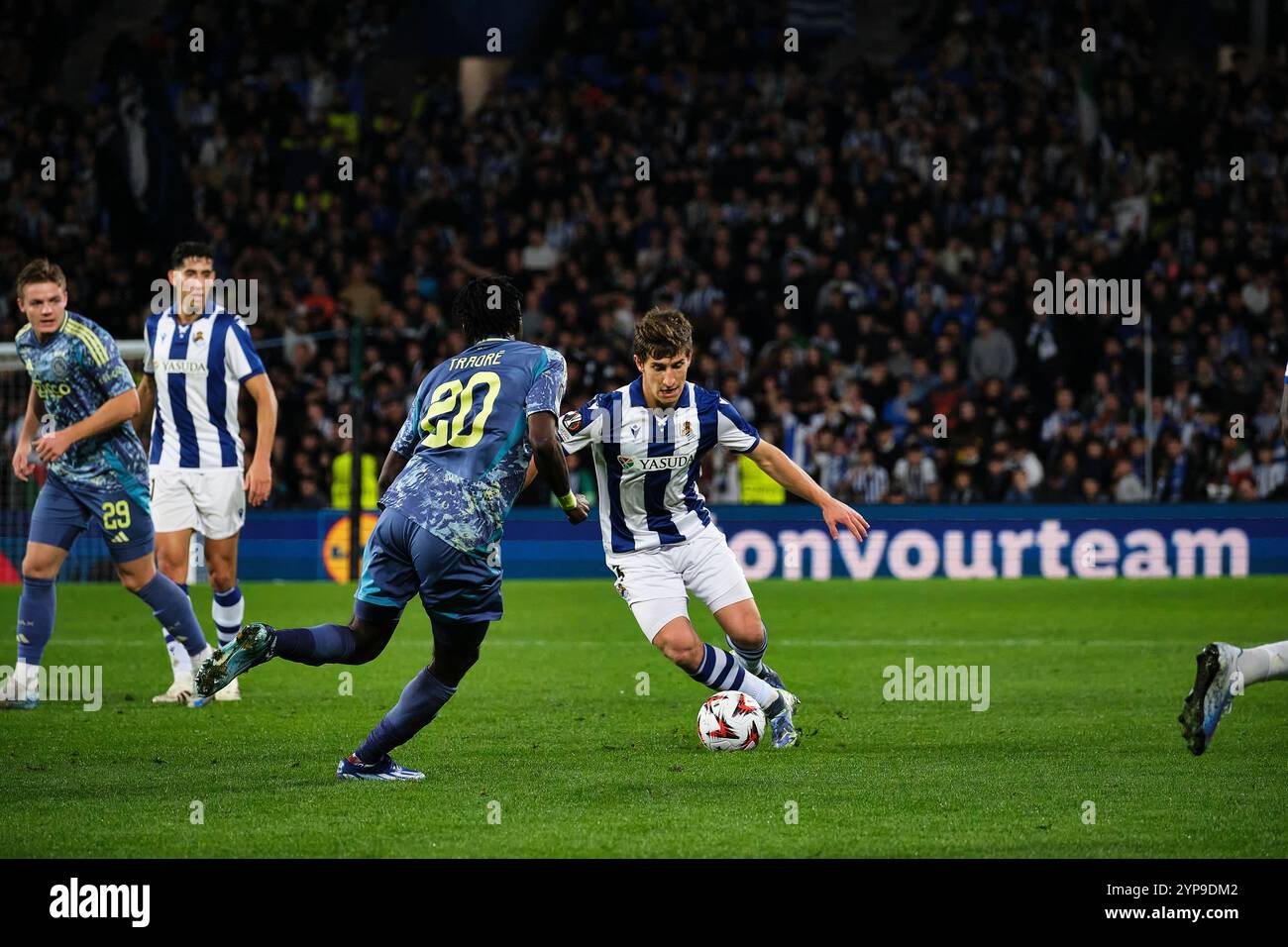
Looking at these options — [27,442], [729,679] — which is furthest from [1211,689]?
[27,442]

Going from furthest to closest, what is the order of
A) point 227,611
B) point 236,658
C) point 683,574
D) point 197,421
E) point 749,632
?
point 227,611
point 197,421
point 683,574
point 749,632
point 236,658

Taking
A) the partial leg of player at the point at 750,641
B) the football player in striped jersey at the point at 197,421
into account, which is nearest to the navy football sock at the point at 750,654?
the partial leg of player at the point at 750,641

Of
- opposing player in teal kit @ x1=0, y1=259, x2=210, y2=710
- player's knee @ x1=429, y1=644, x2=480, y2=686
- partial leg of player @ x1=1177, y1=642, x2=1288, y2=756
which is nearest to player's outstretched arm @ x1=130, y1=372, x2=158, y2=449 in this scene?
opposing player in teal kit @ x1=0, y1=259, x2=210, y2=710

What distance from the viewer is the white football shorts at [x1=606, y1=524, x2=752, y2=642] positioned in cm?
793

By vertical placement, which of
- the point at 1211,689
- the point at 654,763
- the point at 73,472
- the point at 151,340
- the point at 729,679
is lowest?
the point at 654,763

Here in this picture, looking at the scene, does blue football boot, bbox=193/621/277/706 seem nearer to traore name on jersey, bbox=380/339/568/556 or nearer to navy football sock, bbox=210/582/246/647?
traore name on jersey, bbox=380/339/568/556

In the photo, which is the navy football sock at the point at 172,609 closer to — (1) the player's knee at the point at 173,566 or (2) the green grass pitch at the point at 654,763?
(1) the player's knee at the point at 173,566

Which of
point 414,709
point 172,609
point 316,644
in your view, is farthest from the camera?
point 172,609

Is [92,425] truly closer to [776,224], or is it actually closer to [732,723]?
[732,723]

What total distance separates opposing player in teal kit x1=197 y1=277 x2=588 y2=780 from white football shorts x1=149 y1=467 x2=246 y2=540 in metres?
2.93

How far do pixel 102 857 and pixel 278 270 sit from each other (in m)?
18.4

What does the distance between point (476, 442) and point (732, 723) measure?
2.01 meters

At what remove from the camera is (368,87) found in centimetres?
2673

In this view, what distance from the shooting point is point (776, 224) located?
22.4 meters
